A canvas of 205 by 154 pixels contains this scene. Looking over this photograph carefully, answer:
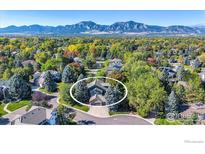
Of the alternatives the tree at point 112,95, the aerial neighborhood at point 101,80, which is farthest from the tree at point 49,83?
the tree at point 112,95

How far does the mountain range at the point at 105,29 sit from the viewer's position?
2888 millimetres

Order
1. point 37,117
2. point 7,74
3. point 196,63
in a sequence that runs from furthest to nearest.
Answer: point 196,63
point 7,74
point 37,117

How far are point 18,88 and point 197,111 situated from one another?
1430 millimetres

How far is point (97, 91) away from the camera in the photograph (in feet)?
9.16

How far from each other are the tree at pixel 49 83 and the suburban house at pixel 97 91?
0.94 ft

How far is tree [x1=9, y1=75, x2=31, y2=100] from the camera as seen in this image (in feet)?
9.12

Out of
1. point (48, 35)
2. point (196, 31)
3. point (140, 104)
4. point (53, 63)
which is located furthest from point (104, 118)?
point (196, 31)

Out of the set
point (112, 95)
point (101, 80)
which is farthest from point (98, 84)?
point (112, 95)

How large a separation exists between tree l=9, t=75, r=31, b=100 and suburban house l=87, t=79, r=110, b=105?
0.49m

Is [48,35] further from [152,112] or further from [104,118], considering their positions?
[152,112]

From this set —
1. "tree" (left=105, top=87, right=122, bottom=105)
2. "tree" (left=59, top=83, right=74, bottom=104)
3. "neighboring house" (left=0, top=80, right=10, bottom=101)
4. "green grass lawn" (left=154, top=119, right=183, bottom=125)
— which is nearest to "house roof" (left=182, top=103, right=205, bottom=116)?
"green grass lawn" (left=154, top=119, right=183, bottom=125)

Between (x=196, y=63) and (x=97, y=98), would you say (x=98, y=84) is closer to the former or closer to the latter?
(x=97, y=98)

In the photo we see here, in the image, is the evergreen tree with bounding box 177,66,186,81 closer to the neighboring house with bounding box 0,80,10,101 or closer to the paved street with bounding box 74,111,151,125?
the paved street with bounding box 74,111,151,125
